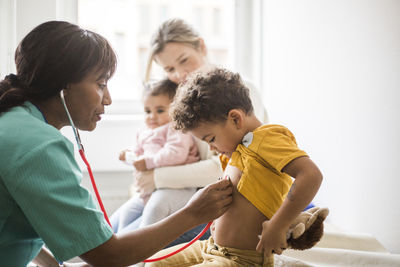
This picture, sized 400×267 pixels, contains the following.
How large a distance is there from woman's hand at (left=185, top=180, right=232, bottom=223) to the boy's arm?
0.15m

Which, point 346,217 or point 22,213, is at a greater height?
point 22,213

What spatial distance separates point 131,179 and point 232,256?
1494 mm

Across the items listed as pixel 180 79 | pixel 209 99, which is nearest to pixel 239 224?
pixel 209 99

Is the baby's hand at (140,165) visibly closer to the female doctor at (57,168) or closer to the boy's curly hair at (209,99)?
the boy's curly hair at (209,99)

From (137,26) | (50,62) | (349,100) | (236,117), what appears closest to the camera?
(50,62)

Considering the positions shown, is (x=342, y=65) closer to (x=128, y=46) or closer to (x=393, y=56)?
(x=393, y=56)

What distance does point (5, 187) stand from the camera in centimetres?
83

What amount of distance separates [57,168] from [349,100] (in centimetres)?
123

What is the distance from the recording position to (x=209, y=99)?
1.16m

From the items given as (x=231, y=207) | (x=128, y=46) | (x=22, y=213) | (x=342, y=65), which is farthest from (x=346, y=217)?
(x=128, y=46)

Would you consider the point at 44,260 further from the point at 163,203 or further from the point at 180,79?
the point at 180,79

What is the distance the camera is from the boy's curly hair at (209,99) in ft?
3.79

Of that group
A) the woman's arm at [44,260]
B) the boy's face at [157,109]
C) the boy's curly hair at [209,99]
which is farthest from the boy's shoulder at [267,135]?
the boy's face at [157,109]

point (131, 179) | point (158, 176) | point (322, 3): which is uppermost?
point (322, 3)
